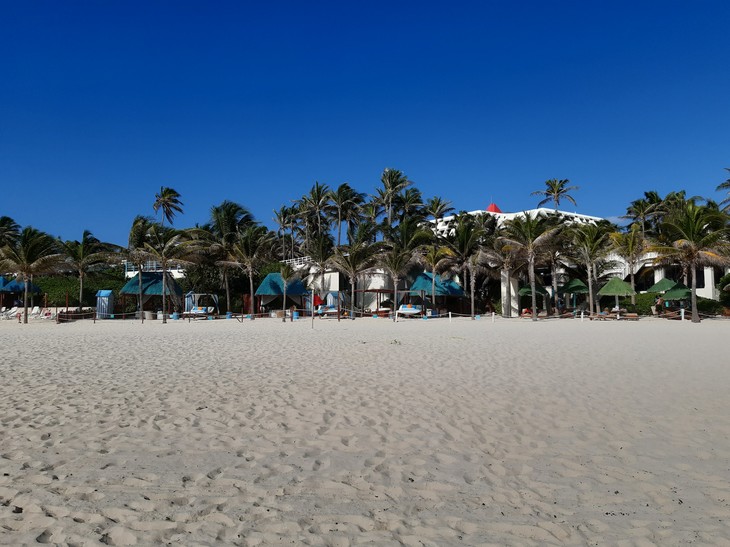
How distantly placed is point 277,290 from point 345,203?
13.5m

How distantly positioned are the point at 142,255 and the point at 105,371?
2798 cm

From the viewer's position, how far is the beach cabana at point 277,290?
129 ft

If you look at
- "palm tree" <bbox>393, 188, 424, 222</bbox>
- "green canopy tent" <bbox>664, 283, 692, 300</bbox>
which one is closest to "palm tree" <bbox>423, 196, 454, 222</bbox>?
"palm tree" <bbox>393, 188, 424, 222</bbox>

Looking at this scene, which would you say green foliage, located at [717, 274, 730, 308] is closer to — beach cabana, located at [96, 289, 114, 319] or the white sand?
the white sand

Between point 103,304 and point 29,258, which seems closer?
point 29,258

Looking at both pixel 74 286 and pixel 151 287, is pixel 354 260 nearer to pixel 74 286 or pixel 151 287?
pixel 151 287

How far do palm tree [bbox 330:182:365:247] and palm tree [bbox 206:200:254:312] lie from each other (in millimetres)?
8447

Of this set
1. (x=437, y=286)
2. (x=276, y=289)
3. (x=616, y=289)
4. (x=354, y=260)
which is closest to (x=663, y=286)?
(x=616, y=289)

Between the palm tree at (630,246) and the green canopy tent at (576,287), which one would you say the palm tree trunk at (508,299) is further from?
the palm tree at (630,246)

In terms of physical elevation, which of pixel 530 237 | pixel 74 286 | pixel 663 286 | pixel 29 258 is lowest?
pixel 663 286

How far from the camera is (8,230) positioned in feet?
156

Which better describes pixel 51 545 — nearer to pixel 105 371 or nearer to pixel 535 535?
pixel 535 535

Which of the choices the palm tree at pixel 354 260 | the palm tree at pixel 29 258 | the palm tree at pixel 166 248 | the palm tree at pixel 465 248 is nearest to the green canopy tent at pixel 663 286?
the palm tree at pixel 465 248

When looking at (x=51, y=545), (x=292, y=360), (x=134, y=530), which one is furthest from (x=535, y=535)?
(x=292, y=360)
